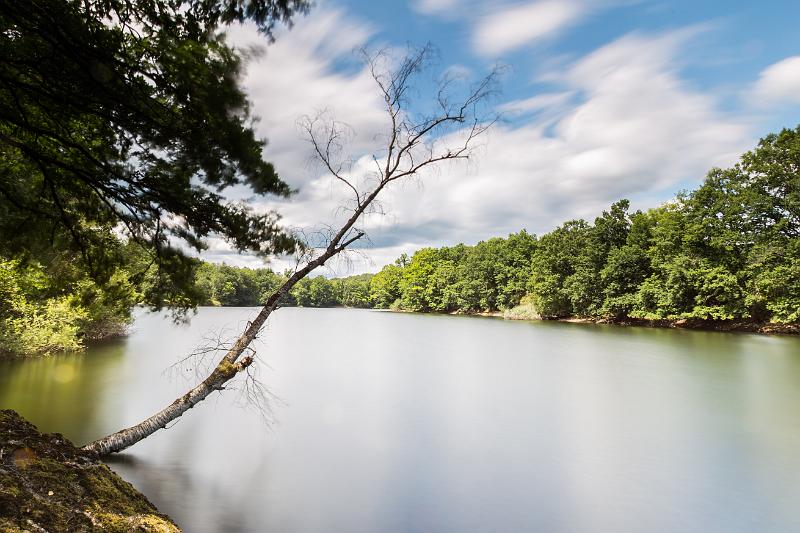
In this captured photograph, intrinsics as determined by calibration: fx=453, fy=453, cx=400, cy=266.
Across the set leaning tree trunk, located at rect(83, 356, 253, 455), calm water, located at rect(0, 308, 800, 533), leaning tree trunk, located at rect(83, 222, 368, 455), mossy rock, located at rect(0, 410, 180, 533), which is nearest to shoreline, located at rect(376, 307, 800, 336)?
calm water, located at rect(0, 308, 800, 533)

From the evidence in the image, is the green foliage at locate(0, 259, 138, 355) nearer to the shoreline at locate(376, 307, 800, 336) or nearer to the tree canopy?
the tree canopy

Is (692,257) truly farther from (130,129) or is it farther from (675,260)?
(130,129)

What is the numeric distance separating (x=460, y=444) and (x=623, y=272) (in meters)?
31.9

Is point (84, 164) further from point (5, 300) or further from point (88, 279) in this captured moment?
point (5, 300)

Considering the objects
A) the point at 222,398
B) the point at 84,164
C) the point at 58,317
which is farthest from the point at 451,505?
the point at 58,317

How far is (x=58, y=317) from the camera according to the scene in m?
14.2

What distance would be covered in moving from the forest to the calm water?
1.81 metres

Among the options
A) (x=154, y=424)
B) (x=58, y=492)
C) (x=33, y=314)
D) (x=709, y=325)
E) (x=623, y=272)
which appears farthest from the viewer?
(x=623, y=272)

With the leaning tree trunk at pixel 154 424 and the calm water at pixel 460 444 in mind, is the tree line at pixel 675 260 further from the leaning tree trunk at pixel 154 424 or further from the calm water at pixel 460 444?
the leaning tree trunk at pixel 154 424

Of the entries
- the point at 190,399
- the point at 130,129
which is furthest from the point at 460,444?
the point at 130,129

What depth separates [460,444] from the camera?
25.2ft

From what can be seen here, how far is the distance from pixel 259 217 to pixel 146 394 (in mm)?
8572

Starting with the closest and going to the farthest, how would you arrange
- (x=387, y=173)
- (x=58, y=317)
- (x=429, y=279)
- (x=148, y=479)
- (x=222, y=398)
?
1. (x=148, y=479)
2. (x=387, y=173)
3. (x=222, y=398)
4. (x=58, y=317)
5. (x=429, y=279)

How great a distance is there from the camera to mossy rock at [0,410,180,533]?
9.30ft
